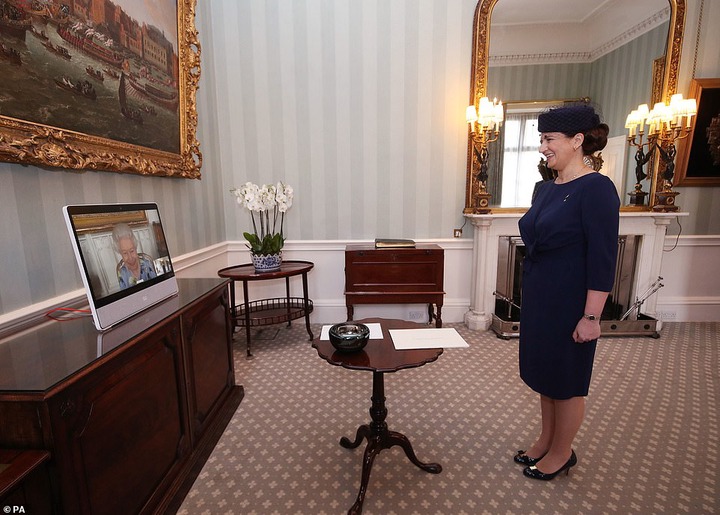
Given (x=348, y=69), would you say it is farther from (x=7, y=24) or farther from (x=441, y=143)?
(x=7, y=24)

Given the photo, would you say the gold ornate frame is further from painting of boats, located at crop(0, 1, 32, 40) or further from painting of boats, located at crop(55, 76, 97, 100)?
painting of boats, located at crop(0, 1, 32, 40)

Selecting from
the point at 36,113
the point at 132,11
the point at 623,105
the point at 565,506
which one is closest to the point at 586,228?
the point at 565,506

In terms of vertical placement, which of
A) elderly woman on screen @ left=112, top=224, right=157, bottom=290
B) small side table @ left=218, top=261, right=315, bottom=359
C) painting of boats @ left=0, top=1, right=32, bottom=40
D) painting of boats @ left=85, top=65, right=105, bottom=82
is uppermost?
painting of boats @ left=0, top=1, right=32, bottom=40

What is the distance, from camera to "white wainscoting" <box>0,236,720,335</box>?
3.97 meters

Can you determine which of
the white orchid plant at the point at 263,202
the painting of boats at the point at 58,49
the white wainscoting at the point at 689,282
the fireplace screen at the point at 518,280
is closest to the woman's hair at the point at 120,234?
the painting of boats at the point at 58,49

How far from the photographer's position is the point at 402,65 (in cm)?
367

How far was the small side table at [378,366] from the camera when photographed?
1541 mm

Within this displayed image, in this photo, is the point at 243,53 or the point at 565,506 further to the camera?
the point at 243,53

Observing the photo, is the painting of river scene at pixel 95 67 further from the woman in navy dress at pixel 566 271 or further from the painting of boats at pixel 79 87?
the woman in navy dress at pixel 566 271

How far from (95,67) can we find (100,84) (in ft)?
0.27

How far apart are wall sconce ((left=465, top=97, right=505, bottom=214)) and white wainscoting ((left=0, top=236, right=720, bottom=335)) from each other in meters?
0.50

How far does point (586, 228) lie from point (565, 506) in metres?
1.25

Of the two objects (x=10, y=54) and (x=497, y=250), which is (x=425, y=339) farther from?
(x=497, y=250)

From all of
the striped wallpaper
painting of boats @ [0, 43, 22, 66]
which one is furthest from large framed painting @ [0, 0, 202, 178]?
the striped wallpaper
